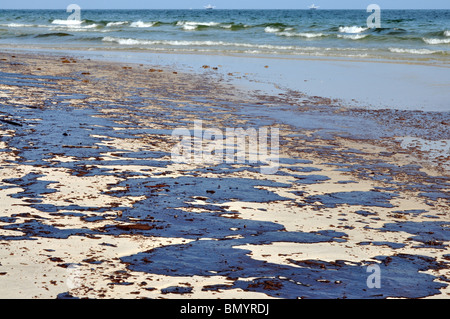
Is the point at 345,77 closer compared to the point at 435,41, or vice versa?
the point at 345,77

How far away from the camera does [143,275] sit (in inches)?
130

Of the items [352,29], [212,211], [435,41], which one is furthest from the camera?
[352,29]

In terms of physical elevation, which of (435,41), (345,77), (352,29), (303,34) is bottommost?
(345,77)

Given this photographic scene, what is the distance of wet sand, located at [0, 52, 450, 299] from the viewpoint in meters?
3.29

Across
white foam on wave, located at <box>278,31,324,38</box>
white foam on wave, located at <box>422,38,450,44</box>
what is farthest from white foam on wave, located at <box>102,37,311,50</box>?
white foam on wave, located at <box>422,38,450,44</box>

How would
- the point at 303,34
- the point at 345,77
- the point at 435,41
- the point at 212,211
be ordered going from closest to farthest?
1. the point at 212,211
2. the point at 345,77
3. the point at 435,41
4. the point at 303,34

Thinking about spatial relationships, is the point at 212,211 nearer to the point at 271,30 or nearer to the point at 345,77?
the point at 345,77

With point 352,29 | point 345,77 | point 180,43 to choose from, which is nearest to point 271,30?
point 352,29

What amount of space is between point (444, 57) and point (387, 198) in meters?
18.5

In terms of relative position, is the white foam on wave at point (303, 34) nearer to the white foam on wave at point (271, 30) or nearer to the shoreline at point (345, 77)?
the white foam on wave at point (271, 30)

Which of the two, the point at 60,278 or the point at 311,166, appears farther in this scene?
the point at 311,166

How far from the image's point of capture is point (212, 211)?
14.7 ft

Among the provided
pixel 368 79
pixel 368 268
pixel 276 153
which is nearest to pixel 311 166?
pixel 276 153

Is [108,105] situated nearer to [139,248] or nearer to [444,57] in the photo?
[139,248]
